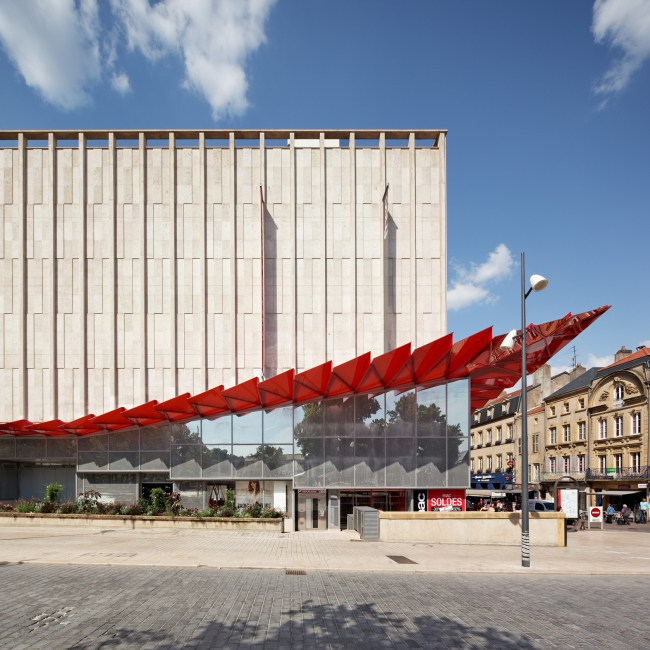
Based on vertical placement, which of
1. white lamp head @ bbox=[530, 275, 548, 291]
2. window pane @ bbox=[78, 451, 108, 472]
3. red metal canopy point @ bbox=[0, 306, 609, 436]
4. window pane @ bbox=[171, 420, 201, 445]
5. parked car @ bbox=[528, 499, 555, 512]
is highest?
white lamp head @ bbox=[530, 275, 548, 291]

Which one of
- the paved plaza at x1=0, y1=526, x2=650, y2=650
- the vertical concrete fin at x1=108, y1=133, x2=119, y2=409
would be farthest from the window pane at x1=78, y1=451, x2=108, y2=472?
the paved plaza at x1=0, y1=526, x2=650, y2=650

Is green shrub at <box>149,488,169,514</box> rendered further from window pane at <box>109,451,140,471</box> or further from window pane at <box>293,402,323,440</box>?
window pane at <box>293,402,323,440</box>

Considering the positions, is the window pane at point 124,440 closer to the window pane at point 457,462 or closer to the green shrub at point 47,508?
the green shrub at point 47,508

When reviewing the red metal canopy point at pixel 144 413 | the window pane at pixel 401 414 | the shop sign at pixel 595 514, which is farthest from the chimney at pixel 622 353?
the red metal canopy point at pixel 144 413

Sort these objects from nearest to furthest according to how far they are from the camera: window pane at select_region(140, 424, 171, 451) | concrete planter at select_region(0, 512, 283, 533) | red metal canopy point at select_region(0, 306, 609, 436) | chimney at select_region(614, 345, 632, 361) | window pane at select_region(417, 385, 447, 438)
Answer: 1. red metal canopy point at select_region(0, 306, 609, 436)
2. concrete planter at select_region(0, 512, 283, 533)
3. window pane at select_region(417, 385, 447, 438)
4. window pane at select_region(140, 424, 171, 451)
5. chimney at select_region(614, 345, 632, 361)

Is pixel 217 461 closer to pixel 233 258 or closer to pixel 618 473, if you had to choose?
pixel 233 258

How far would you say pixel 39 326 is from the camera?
33031 millimetres

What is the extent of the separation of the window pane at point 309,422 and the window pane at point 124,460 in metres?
9.38

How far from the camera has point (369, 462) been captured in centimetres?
2869

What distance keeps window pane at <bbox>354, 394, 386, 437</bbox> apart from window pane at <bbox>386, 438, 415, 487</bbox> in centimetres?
87

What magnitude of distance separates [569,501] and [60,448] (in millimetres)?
28909

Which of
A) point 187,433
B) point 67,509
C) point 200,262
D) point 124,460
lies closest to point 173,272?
point 200,262

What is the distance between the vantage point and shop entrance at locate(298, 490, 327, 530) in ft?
94.3

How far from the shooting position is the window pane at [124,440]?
31.5m
